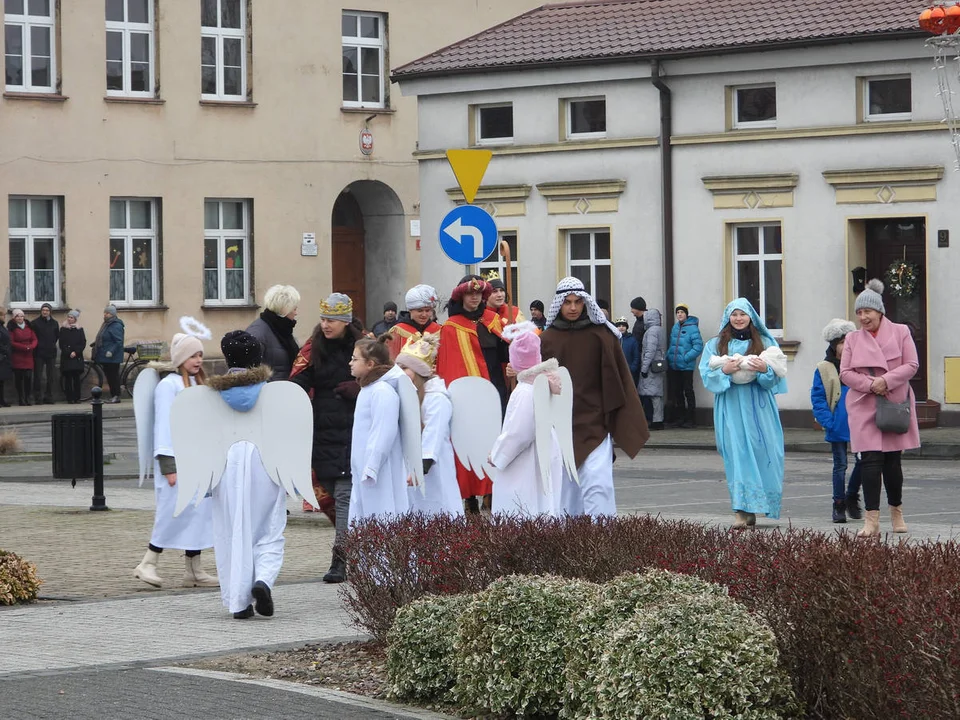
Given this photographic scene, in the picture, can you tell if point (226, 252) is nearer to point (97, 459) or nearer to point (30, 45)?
point (30, 45)

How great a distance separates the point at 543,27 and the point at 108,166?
33.7 feet

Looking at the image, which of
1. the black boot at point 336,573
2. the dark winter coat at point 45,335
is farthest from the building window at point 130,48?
the black boot at point 336,573

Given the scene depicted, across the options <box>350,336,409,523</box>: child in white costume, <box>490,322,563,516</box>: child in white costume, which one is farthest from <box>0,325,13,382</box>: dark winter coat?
<box>350,336,409,523</box>: child in white costume

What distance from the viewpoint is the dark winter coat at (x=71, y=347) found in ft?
113

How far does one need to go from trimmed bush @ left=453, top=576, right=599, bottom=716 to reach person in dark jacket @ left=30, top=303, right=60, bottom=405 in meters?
28.1

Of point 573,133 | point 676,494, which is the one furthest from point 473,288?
point 573,133

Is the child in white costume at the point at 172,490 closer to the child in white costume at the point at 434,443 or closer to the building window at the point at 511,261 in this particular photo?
the child in white costume at the point at 434,443

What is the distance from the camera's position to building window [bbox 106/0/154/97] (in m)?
37.6

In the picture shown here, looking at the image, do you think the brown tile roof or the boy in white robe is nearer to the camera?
the boy in white robe

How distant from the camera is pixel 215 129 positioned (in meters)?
38.8

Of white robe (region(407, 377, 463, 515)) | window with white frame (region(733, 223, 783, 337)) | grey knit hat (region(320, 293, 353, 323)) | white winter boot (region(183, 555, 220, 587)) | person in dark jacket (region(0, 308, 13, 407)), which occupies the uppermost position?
window with white frame (region(733, 223, 783, 337))

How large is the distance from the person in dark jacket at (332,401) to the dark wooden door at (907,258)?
1500 cm

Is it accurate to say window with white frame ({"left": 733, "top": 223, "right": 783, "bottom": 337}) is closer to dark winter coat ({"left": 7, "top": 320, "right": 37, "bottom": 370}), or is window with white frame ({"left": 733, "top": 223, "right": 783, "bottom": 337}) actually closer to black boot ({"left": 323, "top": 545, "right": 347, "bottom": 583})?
dark winter coat ({"left": 7, "top": 320, "right": 37, "bottom": 370})

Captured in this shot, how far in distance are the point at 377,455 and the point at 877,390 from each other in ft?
15.2
